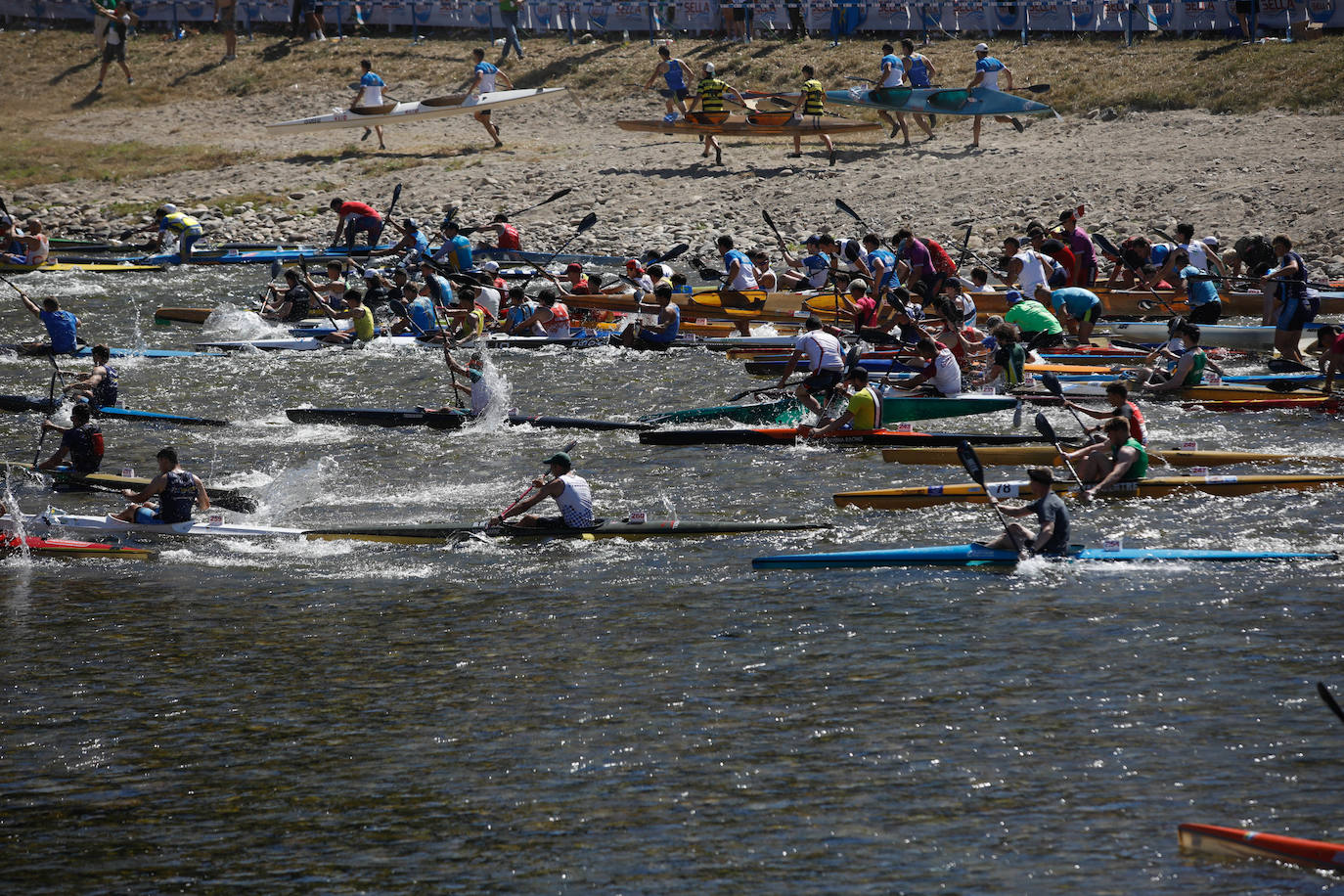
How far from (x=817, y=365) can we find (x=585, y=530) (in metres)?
5.26

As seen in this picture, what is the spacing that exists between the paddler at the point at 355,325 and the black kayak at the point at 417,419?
154 inches

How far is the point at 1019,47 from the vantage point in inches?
1455

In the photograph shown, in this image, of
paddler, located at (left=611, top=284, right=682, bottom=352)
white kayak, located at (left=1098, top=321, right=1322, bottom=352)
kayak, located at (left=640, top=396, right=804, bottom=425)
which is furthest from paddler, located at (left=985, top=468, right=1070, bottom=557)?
paddler, located at (left=611, top=284, right=682, bottom=352)

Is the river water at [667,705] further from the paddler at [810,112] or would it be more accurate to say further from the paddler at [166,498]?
the paddler at [810,112]

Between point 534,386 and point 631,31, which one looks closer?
point 534,386

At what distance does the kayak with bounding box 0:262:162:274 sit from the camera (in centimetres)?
2988

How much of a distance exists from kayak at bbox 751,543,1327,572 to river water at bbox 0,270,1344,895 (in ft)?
0.46

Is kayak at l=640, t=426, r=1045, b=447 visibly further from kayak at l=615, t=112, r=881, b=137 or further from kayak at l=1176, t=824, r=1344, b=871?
kayak at l=615, t=112, r=881, b=137

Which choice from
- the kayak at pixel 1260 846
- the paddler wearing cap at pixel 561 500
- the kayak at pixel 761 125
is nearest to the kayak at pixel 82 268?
the kayak at pixel 761 125

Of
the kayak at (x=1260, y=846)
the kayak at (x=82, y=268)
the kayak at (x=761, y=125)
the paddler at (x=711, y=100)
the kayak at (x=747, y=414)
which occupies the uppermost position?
the paddler at (x=711, y=100)

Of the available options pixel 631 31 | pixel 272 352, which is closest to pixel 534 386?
pixel 272 352

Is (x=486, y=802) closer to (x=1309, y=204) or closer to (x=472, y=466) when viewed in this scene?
(x=472, y=466)

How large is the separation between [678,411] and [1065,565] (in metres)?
6.71

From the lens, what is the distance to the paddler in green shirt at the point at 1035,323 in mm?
20141
